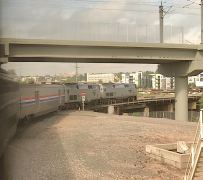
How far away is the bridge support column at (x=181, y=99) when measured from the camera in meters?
52.7

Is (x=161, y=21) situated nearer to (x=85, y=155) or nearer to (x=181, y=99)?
(x=181, y=99)

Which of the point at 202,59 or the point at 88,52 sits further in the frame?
the point at 202,59

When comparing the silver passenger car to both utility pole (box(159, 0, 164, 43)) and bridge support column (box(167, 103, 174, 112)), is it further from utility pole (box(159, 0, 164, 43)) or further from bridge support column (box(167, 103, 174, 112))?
bridge support column (box(167, 103, 174, 112))

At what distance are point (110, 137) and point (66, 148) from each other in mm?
5996

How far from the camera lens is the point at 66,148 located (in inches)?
870

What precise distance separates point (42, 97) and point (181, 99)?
22822 millimetres

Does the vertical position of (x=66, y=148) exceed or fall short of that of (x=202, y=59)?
it falls short

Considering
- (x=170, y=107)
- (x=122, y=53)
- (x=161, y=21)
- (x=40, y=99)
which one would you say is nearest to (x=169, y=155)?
(x=40, y=99)

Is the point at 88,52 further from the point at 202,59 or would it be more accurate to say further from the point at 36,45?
the point at 202,59

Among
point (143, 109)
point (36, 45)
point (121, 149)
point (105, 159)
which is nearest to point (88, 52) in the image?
point (36, 45)

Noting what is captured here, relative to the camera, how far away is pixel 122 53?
148ft

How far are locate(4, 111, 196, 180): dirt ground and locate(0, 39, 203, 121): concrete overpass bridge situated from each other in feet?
36.8

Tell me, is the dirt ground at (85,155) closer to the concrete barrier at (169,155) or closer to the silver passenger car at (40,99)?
the concrete barrier at (169,155)

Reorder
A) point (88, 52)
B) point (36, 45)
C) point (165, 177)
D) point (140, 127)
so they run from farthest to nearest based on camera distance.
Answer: point (88, 52), point (36, 45), point (140, 127), point (165, 177)
